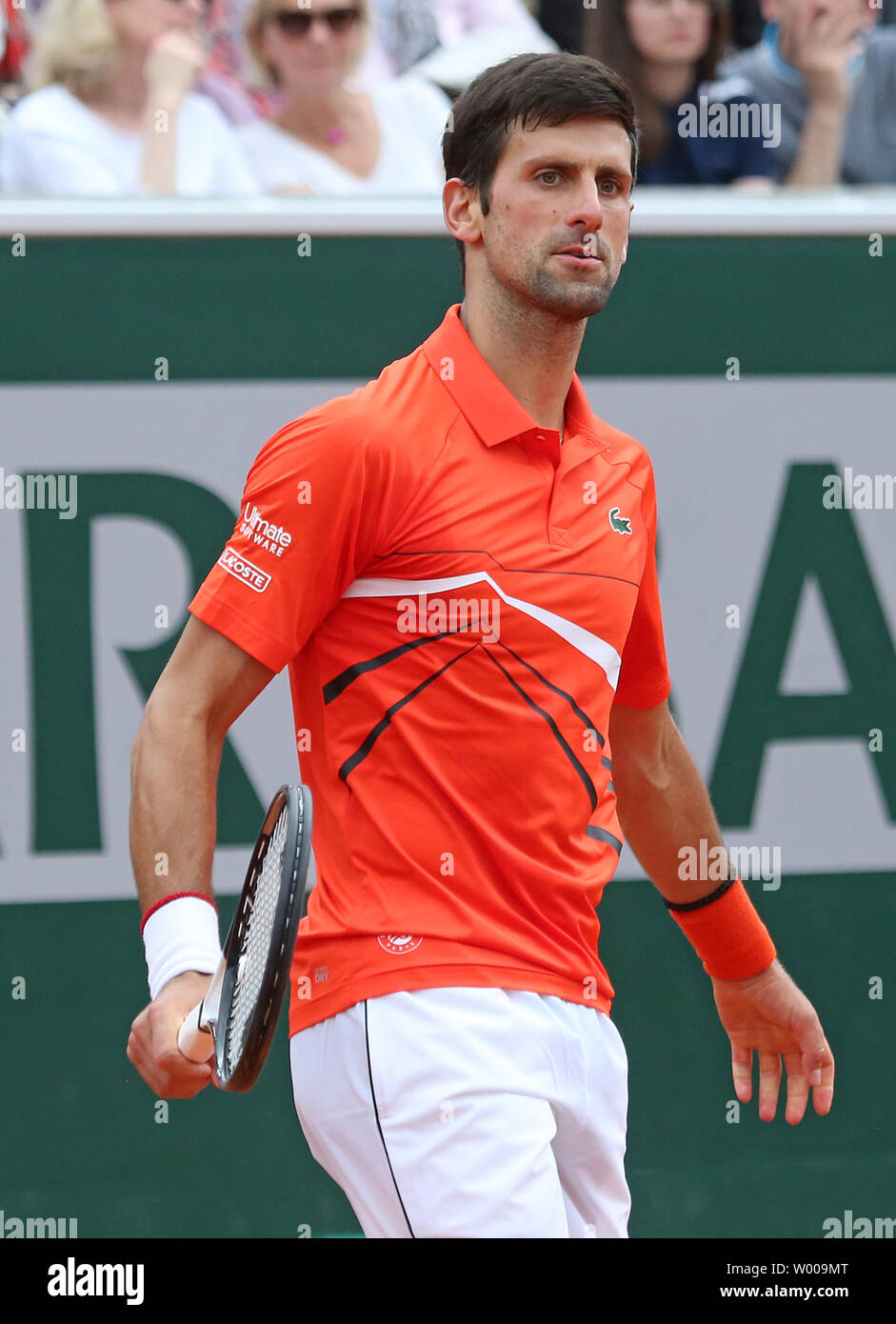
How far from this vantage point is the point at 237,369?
373 centimetres

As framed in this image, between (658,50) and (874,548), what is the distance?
59.4 inches

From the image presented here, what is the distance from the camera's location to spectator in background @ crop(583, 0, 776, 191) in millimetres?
4379

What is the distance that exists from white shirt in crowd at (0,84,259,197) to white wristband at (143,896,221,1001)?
2.18 meters

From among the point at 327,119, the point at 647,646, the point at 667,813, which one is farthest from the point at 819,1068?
the point at 327,119

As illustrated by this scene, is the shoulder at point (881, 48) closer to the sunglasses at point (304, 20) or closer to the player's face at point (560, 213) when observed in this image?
the sunglasses at point (304, 20)

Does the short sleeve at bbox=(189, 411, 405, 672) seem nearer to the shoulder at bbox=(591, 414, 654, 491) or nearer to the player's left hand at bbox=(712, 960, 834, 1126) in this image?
the shoulder at bbox=(591, 414, 654, 491)

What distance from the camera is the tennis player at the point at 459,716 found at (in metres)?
2.22

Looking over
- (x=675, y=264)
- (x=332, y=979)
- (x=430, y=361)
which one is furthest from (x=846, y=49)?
(x=332, y=979)

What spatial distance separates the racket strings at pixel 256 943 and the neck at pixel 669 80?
2.99 metres

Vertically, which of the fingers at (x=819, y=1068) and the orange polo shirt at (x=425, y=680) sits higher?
the orange polo shirt at (x=425, y=680)

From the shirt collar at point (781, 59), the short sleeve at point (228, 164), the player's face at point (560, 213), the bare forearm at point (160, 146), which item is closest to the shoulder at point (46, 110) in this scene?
the bare forearm at point (160, 146)

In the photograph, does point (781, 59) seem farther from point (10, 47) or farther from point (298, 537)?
point (298, 537)

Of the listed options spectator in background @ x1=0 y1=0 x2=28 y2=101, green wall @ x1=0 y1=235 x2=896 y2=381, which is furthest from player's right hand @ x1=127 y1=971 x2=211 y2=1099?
spectator in background @ x1=0 y1=0 x2=28 y2=101

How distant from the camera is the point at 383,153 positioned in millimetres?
4316
